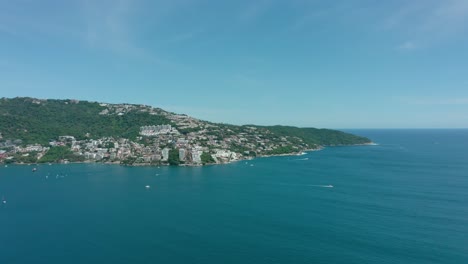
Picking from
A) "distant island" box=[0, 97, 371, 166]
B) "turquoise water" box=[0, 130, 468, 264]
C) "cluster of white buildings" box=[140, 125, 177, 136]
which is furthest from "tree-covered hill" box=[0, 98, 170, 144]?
"turquoise water" box=[0, 130, 468, 264]

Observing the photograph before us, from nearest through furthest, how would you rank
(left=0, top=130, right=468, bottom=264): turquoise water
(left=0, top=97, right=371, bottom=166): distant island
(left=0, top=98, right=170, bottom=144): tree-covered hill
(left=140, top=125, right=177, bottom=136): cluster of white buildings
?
(left=0, top=130, right=468, bottom=264): turquoise water, (left=0, top=97, right=371, bottom=166): distant island, (left=0, top=98, right=170, bottom=144): tree-covered hill, (left=140, top=125, right=177, bottom=136): cluster of white buildings

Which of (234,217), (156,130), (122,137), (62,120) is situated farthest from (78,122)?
(234,217)

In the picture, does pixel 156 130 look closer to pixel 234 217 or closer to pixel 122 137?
pixel 122 137

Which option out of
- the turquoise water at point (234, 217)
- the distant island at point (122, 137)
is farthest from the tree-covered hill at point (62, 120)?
the turquoise water at point (234, 217)

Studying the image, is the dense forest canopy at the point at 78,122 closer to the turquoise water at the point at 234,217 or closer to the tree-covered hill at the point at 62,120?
the tree-covered hill at the point at 62,120

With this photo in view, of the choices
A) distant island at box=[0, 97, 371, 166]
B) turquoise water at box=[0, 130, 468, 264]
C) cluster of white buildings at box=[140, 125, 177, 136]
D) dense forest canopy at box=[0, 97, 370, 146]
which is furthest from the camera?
cluster of white buildings at box=[140, 125, 177, 136]

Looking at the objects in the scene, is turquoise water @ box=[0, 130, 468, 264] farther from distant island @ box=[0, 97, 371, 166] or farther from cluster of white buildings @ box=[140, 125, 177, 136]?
cluster of white buildings @ box=[140, 125, 177, 136]
